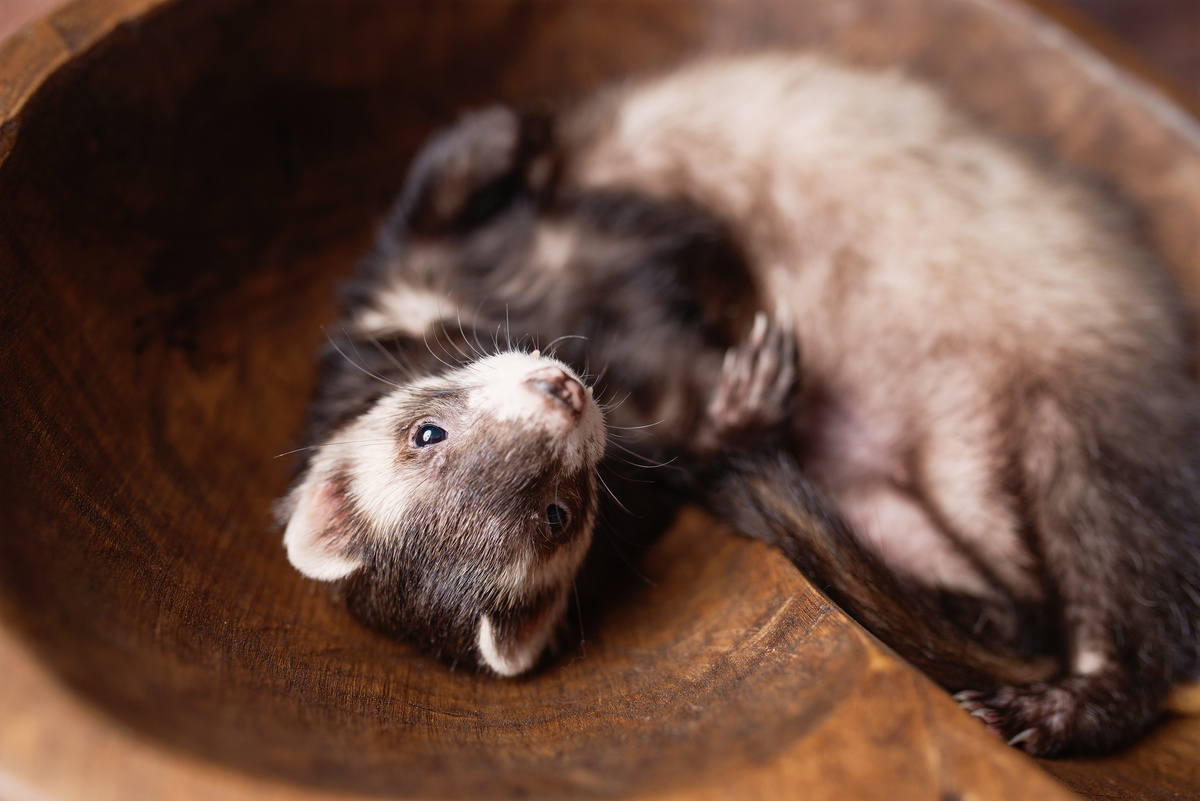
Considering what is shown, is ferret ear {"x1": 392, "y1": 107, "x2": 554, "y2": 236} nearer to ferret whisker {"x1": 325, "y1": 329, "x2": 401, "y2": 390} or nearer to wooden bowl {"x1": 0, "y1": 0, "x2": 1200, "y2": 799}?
wooden bowl {"x1": 0, "y1": 0, "x2": 1200, "y2": 799}

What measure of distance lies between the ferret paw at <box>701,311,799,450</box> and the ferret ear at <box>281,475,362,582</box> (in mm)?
892

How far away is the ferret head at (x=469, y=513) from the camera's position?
1490 millimetres

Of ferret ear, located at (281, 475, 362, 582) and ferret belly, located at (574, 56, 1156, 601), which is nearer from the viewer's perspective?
ferret ear, located at (281, 475, 362, 582)

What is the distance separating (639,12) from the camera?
2557mm

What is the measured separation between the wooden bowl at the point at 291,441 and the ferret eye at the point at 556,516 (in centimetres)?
29

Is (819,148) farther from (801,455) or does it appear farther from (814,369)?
(801,455)

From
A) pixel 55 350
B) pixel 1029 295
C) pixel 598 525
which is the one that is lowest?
pixel 598 525

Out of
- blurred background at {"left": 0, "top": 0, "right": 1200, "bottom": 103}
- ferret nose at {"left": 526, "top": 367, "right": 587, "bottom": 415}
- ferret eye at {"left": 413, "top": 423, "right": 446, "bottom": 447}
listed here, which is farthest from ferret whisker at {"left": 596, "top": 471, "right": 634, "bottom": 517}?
blurred background at {"left": 0, "top": 0, "right": 1200, "bottom": 103}

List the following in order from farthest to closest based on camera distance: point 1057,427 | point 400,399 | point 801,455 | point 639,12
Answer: point 639,12, point 801,455, point 1057,427, point 400,399

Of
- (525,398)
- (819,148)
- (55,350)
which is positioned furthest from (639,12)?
(55,350)

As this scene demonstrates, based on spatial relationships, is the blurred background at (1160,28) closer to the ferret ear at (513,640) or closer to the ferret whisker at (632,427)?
the ferret whisker at (632,427)

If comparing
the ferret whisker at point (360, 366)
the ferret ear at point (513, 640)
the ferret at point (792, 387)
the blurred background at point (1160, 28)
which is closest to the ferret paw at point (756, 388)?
the ferret at point (792, 387)

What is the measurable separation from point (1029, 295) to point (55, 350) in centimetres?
217

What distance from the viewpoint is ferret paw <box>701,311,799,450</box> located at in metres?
1.89
